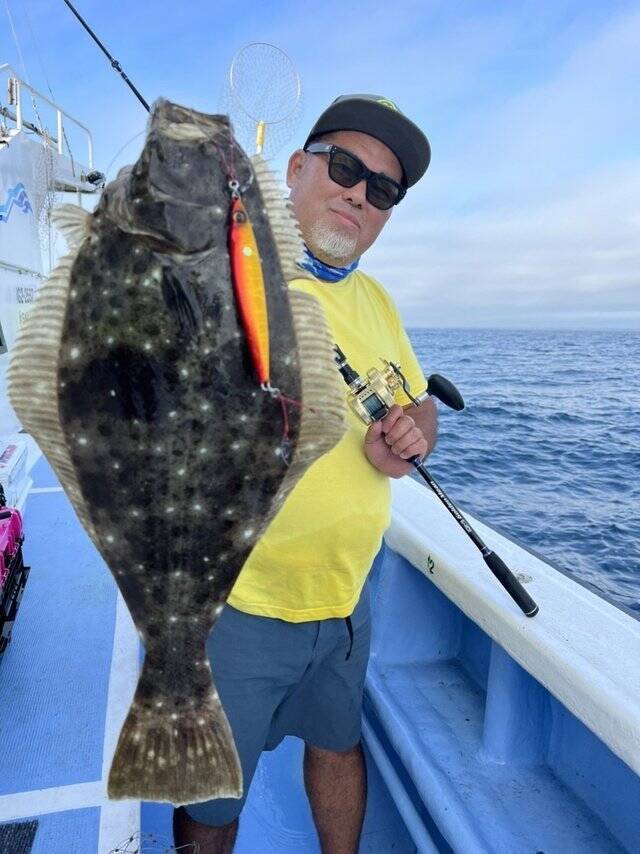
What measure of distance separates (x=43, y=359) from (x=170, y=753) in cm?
107

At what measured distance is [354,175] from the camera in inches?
91.4

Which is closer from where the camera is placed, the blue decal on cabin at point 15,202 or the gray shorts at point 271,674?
the gray shorts at point 271,674

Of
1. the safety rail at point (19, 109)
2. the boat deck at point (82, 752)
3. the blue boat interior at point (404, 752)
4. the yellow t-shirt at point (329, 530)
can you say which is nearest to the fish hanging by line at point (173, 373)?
the yellow t-shirt at point (329, 530)

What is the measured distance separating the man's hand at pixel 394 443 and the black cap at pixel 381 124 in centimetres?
105

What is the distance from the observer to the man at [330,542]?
215cm

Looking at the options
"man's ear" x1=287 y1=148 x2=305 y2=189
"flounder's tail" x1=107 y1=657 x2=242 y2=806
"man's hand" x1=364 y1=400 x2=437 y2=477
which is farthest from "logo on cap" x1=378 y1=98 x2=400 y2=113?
"flounder's tail" x1=107 y1=657 x2=242 y2=806

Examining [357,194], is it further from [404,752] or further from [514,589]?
[404,752]

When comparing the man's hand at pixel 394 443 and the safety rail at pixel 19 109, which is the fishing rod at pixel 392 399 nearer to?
the man's hand at pixel 394 443

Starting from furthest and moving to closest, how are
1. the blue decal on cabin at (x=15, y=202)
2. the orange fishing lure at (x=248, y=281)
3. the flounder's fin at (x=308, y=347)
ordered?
the blue decal on cabin at (x=15, y=202), the flounder's fin at (x=308, y=347), the orange fishing lure at (x=248, y=281)

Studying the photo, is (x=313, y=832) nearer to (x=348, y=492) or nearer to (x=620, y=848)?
(x=620, y=848)

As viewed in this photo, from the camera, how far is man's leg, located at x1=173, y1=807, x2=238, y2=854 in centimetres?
230

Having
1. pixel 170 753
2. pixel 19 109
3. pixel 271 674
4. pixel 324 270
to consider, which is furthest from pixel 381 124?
pixel 19 109

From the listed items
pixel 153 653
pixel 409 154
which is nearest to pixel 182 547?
pixel 153 653

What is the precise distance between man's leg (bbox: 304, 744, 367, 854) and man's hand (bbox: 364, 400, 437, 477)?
52.4 inches
